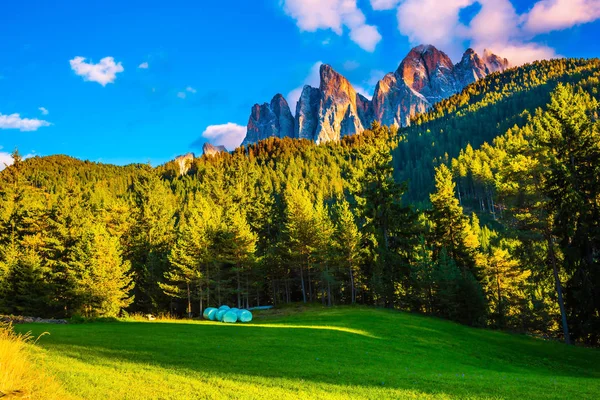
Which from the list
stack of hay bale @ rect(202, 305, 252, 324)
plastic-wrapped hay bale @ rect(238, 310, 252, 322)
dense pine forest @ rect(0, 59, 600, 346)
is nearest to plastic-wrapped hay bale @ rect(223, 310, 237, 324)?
stack of hay bale @ rect(202, 305, 252, 324)

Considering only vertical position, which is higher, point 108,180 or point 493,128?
point 493,128

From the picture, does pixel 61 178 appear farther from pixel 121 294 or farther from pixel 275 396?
pixel 275 396

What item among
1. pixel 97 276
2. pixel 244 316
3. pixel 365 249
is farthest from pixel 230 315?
pixel 97 276

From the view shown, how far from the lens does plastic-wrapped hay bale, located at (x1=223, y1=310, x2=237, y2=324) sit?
32219mm

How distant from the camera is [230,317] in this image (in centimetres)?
3256

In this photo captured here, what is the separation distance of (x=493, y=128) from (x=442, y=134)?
2349 centimetres

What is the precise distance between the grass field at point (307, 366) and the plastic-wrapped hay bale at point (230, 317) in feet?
39.6

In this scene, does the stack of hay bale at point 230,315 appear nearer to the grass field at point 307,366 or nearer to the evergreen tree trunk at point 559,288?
the grass field at point 307,366

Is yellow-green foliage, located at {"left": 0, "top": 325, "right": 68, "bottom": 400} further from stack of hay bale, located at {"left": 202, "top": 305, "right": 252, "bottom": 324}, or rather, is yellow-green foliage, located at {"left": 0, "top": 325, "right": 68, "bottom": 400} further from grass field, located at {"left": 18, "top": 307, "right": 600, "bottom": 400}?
stack of hay bale, located at {"left": 202, "top": 305, "right": 252, "bottom": 324}

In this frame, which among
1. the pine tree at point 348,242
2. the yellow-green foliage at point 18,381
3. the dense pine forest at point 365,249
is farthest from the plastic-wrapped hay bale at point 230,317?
the yellow-green foliage at point 18,381

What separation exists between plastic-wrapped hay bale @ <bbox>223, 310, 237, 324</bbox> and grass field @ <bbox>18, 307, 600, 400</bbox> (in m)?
12.1

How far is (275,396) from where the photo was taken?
27.0 ft

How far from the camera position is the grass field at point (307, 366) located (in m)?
8.75

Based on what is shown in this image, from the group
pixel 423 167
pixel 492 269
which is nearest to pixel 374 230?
pixel 492 269
